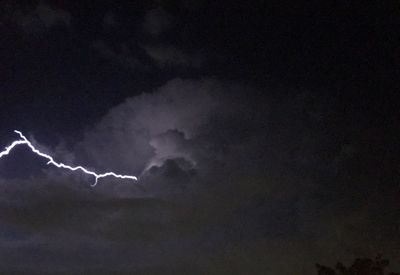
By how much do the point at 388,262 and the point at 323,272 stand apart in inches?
138

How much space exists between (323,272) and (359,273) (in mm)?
1967

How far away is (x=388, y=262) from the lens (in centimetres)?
5178

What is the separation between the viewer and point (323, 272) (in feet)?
172

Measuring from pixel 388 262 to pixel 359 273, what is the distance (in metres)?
1.79

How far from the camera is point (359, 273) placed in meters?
52.6
